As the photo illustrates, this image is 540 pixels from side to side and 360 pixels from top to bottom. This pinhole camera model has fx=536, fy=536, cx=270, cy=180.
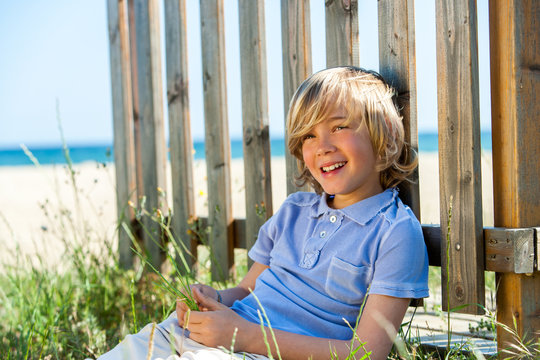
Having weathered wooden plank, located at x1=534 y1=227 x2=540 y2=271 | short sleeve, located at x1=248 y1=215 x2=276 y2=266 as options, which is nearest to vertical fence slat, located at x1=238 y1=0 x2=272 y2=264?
short sleeve, located at x1=248 y1=215 x2=276 y2=266

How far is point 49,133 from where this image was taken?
50438 millimetres

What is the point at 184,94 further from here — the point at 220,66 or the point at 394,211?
the point at 394,211

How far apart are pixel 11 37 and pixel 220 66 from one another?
4694 cm

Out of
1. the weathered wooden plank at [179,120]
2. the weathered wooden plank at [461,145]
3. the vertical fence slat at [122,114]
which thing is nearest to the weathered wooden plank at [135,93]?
the vertical fence slat at [122,114]

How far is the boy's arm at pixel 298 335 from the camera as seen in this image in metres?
1.53

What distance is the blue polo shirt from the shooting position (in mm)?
1597

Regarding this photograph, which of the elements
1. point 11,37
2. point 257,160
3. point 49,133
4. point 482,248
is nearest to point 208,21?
point 257,160

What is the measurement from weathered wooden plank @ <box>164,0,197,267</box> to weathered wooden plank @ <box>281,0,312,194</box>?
2.98ft

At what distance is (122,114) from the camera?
3.71m

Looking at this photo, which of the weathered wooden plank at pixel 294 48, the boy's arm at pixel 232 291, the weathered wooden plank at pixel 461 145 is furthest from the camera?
the weathered wooden plank at pixel 294 48

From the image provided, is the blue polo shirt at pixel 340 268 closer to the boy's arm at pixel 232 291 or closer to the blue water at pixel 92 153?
the boy's arm at pixel 232 291

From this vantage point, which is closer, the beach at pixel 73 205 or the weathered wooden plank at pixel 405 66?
the weathered wooden plank at pixel 405 66

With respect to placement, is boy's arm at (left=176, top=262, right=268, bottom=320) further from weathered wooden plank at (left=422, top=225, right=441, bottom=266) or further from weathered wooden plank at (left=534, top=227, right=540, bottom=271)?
weathered wooden plank at (left=534, top=227, right=540, bottom=271)

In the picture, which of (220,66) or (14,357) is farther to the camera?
(220,66)
